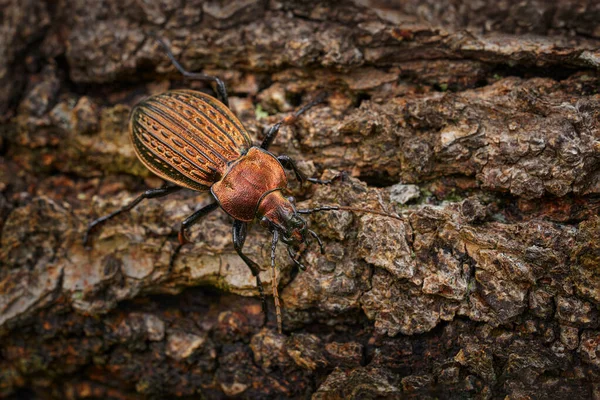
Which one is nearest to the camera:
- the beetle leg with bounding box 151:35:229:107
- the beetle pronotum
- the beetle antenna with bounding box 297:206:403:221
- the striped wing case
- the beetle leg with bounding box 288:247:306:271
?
the beetle antenna with bounding box 297:206:403:221

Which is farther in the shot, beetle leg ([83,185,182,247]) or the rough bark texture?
beetle leg ([83,185,182,247])

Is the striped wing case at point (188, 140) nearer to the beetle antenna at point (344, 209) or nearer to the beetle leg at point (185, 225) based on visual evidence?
the beetle leg at point (185, 225)

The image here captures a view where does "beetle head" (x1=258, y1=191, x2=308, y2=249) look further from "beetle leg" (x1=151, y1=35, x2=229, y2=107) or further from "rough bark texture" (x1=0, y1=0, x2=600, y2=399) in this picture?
"beetle leg" (x1=151, y1=35, x2=229, y2=107)

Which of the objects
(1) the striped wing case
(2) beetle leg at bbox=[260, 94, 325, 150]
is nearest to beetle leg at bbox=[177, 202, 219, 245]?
(1) the striped wing case

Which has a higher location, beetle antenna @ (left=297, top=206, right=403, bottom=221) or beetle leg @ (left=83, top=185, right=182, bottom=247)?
beetle antenna @ (left=297, top=206, right=403, bottom=221)

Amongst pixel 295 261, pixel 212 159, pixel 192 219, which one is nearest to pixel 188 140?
pixel 212 159
